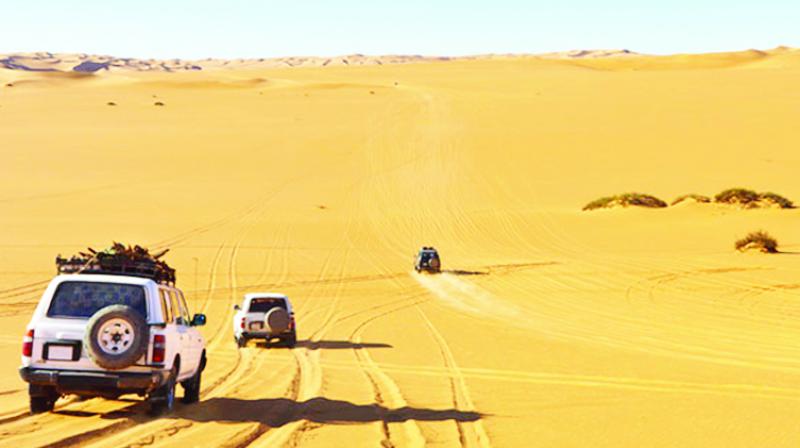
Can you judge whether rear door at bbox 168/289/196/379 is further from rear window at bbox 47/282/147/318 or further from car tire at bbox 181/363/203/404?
rear window at bbox 47/282/147/318

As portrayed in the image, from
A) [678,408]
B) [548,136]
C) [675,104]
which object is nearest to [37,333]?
[678,408]

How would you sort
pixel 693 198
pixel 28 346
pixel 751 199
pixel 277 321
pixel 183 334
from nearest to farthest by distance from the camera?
pixel 28 346 → pixel 183 334 → pixel 277 321 → pixel 751 199 → pixel 693 198

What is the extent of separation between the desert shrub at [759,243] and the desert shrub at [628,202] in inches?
372

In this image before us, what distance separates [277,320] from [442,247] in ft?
70.5

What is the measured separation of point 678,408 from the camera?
13.0 metres

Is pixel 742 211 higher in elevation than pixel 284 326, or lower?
higher

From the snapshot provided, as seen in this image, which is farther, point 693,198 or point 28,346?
point 693,198

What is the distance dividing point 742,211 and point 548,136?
73.4 feet

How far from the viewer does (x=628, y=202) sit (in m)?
47.2

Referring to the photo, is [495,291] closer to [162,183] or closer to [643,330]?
[643,330]

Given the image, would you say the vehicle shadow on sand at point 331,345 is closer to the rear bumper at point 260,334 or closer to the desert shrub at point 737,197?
the rear bumper at point 260,334

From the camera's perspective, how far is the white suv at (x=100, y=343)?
11.1m

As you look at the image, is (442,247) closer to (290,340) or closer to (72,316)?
(290,340)

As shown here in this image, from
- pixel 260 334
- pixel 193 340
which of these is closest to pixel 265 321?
pixel 260 334
